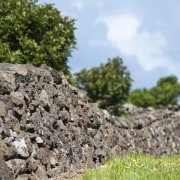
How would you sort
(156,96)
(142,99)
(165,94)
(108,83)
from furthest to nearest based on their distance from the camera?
(165,94), (156,96), (142,99), (108,83)

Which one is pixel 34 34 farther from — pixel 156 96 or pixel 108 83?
pixel 156 96

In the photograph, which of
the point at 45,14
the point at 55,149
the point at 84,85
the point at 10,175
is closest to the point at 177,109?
the point at 84,85

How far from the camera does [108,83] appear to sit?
4109 centimetres

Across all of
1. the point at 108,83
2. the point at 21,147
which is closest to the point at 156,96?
the point at 108,83

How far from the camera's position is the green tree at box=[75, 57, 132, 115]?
132 ft

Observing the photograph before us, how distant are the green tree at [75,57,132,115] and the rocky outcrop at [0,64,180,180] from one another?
24.5m

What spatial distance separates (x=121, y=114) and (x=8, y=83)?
28.9 meters

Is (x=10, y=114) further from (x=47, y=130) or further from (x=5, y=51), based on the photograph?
(x=5, y=51)

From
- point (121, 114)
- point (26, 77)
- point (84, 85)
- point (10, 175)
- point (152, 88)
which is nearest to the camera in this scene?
point (10, 175)

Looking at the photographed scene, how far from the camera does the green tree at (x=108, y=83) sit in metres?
40.2

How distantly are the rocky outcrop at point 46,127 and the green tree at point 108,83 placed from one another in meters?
24.5

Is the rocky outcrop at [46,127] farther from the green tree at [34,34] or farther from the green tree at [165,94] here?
the green tree at [165,94]

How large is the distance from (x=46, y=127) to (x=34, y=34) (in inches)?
308

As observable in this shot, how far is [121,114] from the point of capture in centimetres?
3775
